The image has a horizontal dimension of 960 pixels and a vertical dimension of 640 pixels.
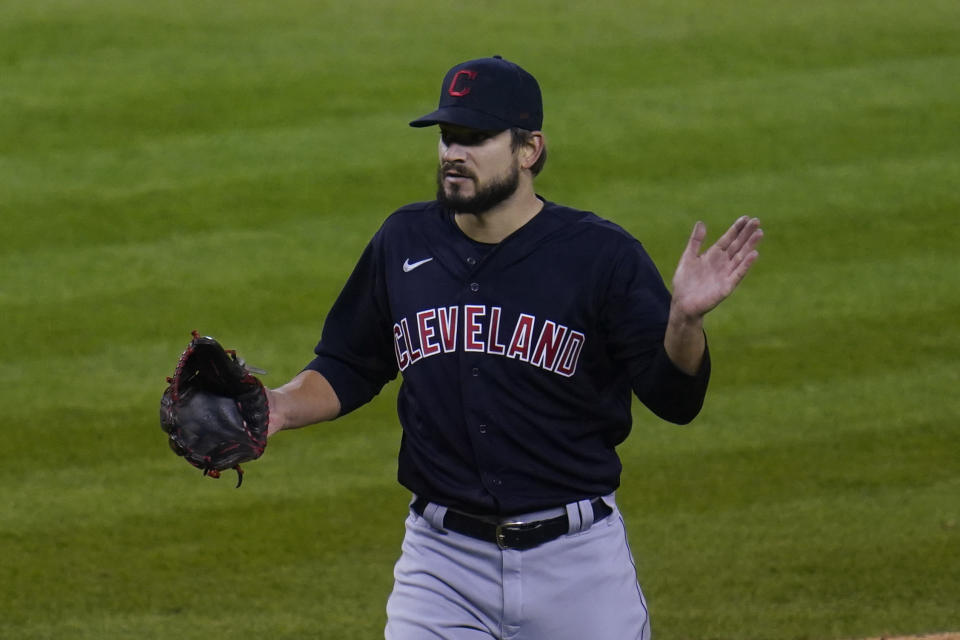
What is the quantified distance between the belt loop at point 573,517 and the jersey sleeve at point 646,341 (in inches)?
12.7

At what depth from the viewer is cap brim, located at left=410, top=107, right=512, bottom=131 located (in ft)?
12.1

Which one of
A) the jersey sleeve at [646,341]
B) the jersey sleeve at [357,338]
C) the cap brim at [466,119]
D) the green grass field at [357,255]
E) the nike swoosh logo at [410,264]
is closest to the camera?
the jersey sleeve at [646,341]

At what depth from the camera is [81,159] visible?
9664 millimetres

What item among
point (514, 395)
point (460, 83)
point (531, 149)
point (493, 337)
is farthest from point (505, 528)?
point (460, 83)

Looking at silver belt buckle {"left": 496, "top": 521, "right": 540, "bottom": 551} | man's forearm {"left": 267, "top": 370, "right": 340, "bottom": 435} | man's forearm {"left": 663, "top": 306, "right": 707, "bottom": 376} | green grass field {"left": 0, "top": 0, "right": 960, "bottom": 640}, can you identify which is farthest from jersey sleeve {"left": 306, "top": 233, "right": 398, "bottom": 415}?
green grass field {"left": 0, "top": 0, "right": 960, "bottom": 640}

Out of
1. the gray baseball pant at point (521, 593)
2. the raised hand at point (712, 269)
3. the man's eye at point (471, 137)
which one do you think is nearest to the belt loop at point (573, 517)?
the gray baseball pant at point (521, 593)

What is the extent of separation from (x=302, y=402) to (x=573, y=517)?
0.76 metres

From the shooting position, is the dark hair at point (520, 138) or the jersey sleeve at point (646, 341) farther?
the dark hair at point (520, 138)

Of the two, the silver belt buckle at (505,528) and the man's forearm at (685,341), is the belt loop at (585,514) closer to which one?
the silver belt buckle at (505,528)

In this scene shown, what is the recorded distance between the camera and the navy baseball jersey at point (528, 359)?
3.70 meters

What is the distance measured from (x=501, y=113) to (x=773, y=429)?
4035 millimetres

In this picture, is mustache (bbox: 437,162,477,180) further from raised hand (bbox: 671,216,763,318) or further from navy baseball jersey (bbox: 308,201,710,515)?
raised hand (bbox: 671,216,763,318)

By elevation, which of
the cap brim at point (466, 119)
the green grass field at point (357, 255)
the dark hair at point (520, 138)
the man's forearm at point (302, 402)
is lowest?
the green grass field at point (357, 255)

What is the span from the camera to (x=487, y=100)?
3.73 metres
